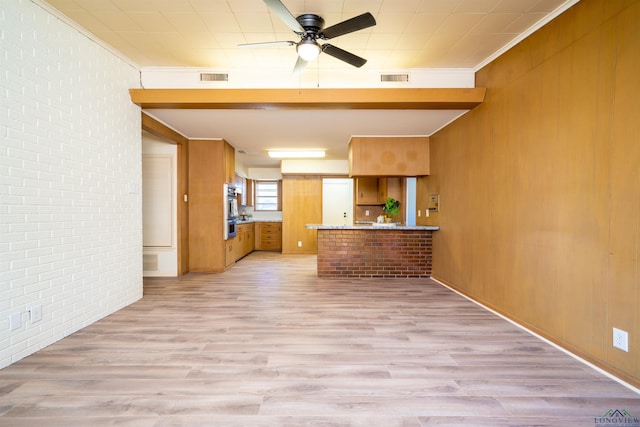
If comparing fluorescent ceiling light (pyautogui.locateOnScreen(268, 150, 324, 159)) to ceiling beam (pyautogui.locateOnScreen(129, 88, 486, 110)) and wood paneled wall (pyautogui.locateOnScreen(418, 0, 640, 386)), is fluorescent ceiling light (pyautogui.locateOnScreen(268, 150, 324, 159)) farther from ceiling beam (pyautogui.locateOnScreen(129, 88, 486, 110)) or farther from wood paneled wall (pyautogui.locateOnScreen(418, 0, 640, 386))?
wood paneled wall (pyautogui.locateOnScreen(418, 0, 640, 386))

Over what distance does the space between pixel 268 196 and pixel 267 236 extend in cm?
142

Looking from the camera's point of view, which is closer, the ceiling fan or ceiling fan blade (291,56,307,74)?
the ceiling fan

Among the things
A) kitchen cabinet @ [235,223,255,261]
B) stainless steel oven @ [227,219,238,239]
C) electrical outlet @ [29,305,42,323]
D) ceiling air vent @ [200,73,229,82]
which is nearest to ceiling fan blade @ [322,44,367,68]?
ceiling air vent @ [200,73,229,82]

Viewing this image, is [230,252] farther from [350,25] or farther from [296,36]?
[350,25]

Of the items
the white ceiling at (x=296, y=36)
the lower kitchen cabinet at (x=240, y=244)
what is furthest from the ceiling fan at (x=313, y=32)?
the lower kitchen cabinet at (x=240, y=244)

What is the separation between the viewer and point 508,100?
295 centimetres

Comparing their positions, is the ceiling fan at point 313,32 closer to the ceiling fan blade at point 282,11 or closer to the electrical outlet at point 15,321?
the ceiling fan blade at point 282,11

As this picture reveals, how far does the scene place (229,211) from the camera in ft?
18.8

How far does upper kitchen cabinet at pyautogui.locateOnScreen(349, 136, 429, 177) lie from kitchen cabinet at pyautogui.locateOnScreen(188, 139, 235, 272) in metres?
2.62

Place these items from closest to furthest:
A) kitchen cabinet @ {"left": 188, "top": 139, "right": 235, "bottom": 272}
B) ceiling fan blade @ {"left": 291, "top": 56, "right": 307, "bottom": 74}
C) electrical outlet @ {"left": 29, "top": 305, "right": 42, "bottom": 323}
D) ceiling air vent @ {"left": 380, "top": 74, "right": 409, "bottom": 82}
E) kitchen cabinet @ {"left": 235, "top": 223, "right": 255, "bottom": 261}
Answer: electrical outlet @ {"left": 29, "top": 305, "right": 42, "bottom": 323}
ceiling fan blade @ {"left": 291, "top": 56, "right": 307, "bottom": 74}
ceiling air vent @ {"left": 380, "top": 74, "right": 409, "bottom": 82}
kitchen cabinet @ {"left": 188, "top": 139, "right": 235, "bottom": 272}
kitchen cabinet @ {"left": 235, "top": 223, "right": 255, "bottom": 261}

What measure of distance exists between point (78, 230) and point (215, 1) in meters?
2.49

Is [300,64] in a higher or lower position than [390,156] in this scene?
higher

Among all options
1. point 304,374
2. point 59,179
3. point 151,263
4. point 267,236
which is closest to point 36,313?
point 59,179

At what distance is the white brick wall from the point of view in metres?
2.12
